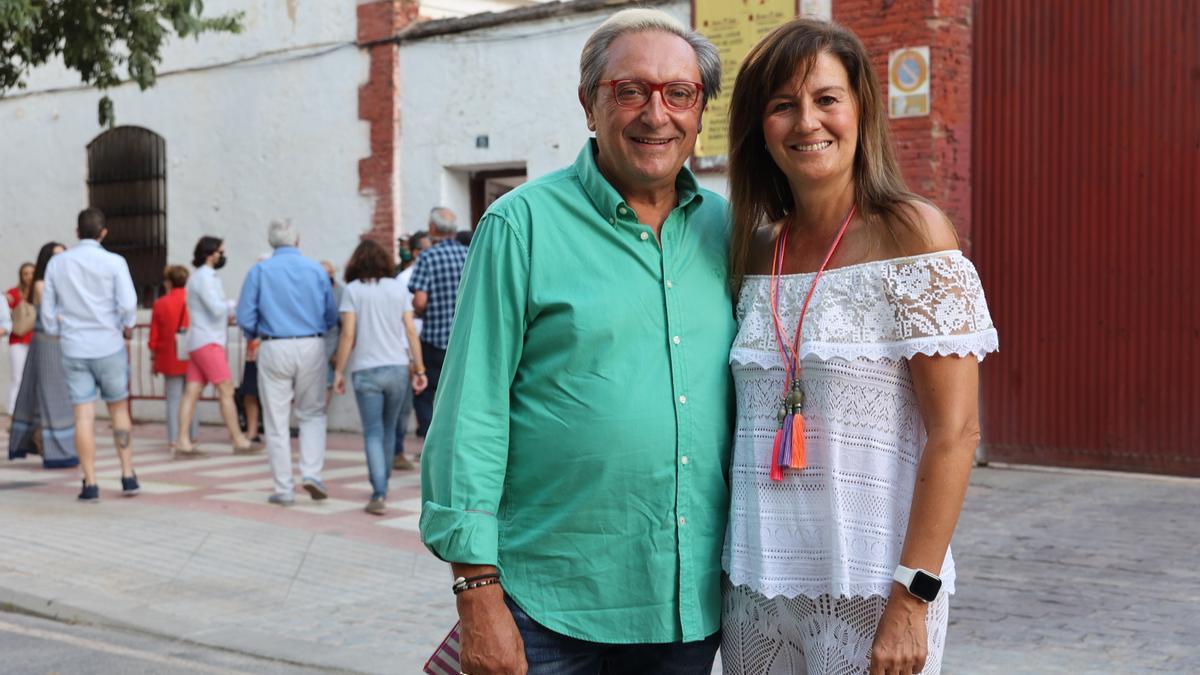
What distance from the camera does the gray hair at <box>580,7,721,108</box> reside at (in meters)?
2.58

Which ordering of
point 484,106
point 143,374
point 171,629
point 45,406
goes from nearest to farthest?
point 171,629 < point 45,406 < point 484,106 < point 143,374

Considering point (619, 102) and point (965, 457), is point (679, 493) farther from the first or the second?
point (619, 102)

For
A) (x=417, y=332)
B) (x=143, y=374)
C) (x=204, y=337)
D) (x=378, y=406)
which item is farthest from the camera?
(x=143, y=374)

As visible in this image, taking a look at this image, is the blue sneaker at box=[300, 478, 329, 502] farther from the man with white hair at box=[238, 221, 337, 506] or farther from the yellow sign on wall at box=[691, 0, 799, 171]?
the yellow sign on wall at box=[691, 0, 799, 171]

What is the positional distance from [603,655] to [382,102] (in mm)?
11341

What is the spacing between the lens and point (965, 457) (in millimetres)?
2363

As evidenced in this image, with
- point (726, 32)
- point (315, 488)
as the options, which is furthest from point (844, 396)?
point (726, 32)

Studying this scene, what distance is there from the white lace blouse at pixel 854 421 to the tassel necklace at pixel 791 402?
14 mm

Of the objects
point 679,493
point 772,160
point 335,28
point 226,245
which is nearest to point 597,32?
point 772,160

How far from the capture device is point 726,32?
10.6 meters

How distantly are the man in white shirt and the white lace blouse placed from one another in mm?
7360

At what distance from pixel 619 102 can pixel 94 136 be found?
47.9ft

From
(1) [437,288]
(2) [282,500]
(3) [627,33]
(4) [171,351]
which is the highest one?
(3) [627,33]

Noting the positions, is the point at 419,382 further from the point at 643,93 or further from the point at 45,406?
the point at 643,93
